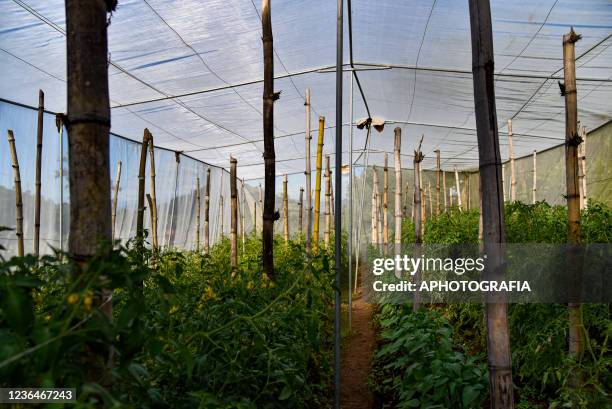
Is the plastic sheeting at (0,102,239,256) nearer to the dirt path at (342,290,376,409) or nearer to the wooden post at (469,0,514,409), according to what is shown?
the dirt path at (342,290,376,409)

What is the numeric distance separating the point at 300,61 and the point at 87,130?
528cm

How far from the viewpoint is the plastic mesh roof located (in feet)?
14.9

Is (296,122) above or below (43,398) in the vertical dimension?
above

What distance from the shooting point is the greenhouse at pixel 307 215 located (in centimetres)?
105

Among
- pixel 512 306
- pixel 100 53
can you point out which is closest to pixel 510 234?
pixel 512 306

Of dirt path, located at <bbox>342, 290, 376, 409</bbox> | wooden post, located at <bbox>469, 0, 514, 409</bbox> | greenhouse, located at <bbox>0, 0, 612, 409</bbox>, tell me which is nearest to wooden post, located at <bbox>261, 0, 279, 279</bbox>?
greenhouse, located at <bbox>0, 0, 612, 409</bbox>

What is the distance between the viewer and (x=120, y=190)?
8352mm

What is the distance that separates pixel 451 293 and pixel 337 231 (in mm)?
3018

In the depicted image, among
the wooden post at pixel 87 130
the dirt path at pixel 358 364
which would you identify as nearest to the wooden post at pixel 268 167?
the dirt path at pixel 358 364

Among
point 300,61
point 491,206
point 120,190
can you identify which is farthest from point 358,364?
point 120,190

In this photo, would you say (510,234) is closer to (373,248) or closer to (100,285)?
(100,285)

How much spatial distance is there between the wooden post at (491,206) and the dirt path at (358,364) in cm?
174

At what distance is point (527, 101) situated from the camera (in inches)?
275

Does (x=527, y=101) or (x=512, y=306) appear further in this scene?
(x=527, y=101)
